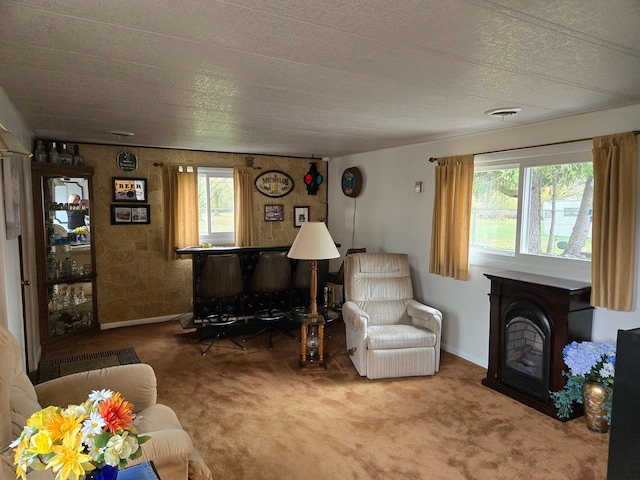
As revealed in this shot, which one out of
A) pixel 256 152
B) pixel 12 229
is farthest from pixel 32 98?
pixel 256 152

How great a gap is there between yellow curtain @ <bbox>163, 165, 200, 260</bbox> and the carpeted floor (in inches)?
61.3

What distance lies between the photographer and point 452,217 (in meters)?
4.07

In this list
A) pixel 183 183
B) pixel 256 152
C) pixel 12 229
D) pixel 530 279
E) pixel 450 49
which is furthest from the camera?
pixel 256 152

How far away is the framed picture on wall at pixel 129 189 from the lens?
503 centimetres

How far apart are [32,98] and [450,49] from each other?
104 inches

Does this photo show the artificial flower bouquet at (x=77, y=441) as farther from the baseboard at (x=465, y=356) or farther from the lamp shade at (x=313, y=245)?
the baseboard at (x=465, y=356)

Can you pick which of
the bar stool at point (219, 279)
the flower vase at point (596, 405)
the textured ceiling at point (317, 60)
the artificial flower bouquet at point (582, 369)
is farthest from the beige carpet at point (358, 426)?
the textured ceiling at point (317, 60)

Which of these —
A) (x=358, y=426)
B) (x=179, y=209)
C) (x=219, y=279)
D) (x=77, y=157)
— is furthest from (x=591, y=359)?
(x=77, y=157)

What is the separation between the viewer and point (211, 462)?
246 centimetres

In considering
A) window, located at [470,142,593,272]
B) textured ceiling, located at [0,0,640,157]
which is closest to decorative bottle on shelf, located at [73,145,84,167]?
textured ceiling, located at [0,0,640,157]

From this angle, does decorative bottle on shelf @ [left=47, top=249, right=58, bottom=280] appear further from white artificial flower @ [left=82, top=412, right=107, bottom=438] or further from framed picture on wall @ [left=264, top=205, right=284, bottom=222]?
white artificial flower @ [left=82, top=412, right=107, bottom=438]

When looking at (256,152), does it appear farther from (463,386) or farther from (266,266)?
(463,386)

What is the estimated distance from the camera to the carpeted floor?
3.60 m

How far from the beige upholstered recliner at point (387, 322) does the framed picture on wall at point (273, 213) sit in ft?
7.17
